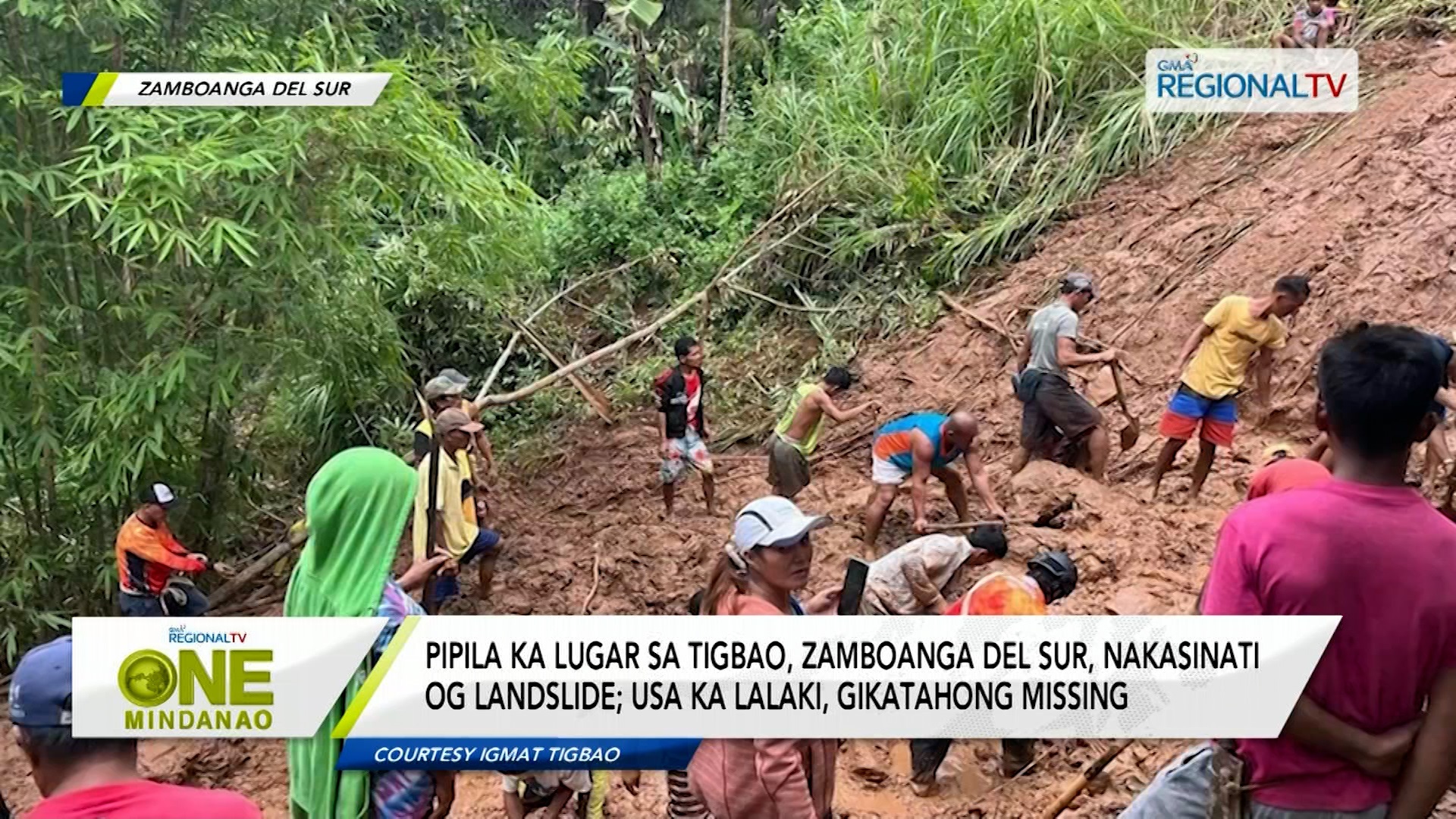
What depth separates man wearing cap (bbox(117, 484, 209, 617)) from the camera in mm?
4113

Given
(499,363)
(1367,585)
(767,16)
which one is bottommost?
(1367,585)

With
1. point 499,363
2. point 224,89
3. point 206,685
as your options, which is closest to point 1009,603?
point 206,685

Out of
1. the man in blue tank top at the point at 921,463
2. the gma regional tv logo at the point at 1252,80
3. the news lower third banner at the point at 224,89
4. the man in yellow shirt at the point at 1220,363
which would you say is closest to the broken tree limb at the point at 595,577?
the man in blue tank top at the point at 921,463

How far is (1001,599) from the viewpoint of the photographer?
2.96m

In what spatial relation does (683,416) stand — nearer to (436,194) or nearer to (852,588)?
(436,194)

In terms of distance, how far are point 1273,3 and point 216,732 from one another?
7.09m

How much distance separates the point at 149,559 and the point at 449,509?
3.56 feet

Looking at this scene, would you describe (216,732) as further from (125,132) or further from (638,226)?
(638,226)

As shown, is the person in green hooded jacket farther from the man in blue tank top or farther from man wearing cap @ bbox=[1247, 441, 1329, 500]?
the man in blue tank top

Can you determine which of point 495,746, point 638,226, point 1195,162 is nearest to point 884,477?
point 495,746

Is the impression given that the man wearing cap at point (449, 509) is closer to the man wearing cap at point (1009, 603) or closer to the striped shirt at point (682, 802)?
the striped shirt at point (682, 802)

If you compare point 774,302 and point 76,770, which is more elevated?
point 774,302

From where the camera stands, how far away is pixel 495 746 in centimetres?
272

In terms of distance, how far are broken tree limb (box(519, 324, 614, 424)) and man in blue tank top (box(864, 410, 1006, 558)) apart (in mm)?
2625
